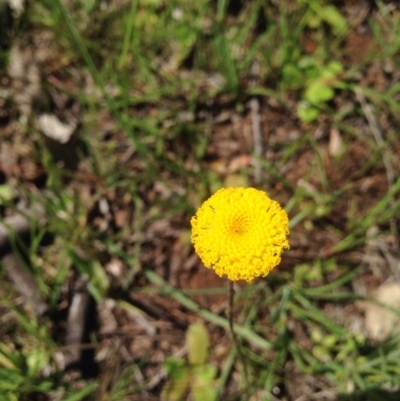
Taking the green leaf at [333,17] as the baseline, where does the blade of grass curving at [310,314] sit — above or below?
below

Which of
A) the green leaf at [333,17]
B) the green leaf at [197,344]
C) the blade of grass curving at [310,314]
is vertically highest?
the green leaf at [333,17]

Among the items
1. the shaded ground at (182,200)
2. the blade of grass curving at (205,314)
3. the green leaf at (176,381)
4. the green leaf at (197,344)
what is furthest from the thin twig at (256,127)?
the green leaf at (176,381)

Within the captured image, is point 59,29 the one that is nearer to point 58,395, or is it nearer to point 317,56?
point 317,56

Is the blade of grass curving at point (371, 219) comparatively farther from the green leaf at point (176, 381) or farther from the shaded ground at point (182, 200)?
the green leaf at point (176, 381)

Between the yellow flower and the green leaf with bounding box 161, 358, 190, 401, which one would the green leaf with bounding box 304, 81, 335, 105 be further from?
the green leaf with bounding box 161, 358, 190, 401

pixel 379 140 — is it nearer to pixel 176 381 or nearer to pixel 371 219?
pixel 371 219

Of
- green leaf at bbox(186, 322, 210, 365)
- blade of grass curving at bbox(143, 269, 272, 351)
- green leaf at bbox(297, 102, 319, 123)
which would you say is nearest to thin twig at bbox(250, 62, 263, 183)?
green leaf at bbox(297, 102, 319, 123)

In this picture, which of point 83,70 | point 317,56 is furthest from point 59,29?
point 317,56

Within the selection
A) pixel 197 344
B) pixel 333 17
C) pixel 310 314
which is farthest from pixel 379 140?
pixel 197 344
